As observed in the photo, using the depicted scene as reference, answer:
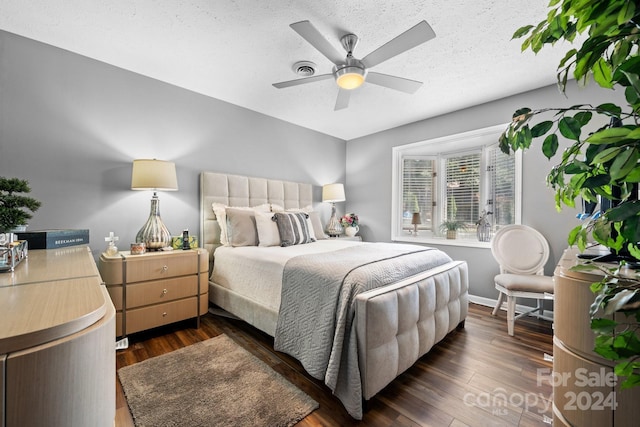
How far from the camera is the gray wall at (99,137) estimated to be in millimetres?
2150

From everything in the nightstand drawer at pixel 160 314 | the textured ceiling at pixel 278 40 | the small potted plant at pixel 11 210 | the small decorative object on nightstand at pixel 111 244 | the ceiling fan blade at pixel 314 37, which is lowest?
the nightstand drawer at pixel 160 314

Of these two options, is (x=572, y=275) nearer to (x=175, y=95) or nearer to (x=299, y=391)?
(x=299, y=391)

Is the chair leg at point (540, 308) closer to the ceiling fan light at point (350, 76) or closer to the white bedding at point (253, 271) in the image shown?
the white bedding at point (253, 271)

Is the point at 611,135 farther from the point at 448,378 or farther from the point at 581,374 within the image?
the point at 448,378

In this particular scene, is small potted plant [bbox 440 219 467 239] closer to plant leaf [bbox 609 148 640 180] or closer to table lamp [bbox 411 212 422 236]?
table lamp [bbox 411 212 422 236]

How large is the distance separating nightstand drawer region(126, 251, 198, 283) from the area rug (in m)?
0.66

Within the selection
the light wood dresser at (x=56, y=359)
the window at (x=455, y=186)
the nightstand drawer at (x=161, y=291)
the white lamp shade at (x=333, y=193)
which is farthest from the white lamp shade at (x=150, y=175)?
the window at (x=455, y=186)

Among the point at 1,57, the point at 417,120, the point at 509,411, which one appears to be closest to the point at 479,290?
the point at 509,411

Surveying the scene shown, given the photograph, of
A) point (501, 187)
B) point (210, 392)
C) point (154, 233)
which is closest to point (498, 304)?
point (501, 187)

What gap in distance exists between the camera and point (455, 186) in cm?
388

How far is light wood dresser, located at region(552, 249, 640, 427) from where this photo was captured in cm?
82

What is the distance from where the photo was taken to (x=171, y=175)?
2.50 m

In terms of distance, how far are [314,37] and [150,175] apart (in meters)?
1.85

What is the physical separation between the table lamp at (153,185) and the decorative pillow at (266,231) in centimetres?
89
